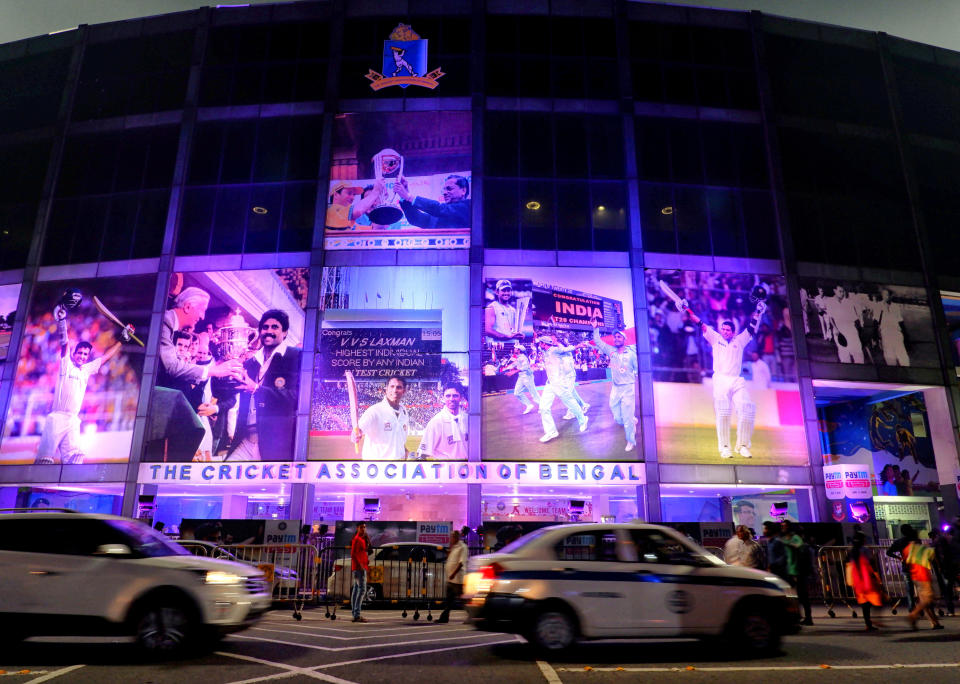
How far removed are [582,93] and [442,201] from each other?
7.80 meters

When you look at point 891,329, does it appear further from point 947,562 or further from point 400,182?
point 400,182

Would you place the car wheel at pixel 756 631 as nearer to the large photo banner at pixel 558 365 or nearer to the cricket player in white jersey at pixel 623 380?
the large photo banner at pixel 558 365

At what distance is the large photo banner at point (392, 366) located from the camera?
22641 millimetres

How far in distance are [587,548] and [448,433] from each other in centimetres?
1492

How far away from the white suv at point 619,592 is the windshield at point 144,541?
12.3ft

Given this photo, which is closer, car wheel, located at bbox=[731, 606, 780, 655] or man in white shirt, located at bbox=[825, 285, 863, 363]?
car wheel, located at bbox=[731, 606, 780, 655]

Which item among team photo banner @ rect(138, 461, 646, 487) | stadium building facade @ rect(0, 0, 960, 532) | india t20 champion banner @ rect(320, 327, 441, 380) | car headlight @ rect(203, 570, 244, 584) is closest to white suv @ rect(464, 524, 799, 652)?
car headlight @ rect(203, 570, 244, 584)

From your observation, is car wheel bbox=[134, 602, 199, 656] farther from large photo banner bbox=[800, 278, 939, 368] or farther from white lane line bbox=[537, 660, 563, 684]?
large photo banner bbox=[800, 278, 939, 368]

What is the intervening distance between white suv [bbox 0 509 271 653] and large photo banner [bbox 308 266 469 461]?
583 inches

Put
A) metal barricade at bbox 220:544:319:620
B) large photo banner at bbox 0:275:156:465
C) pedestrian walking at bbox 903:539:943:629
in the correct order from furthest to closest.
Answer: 1. large photo banner at bbox 0:275:156:465
2. metal barricade at bbox 220:544:319:620
3. pedestrian walking at bbox 903:539:943:629

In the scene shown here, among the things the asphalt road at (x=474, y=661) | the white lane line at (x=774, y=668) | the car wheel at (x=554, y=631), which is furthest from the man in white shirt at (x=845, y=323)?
the car wheel at (x=554, y=631)

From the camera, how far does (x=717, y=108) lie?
27.5 meters

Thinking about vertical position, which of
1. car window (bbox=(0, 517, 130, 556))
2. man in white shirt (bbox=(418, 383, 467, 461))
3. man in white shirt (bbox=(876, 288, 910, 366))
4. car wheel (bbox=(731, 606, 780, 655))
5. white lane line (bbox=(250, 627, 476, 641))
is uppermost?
man in white shirt (bbox=(876, 288, 910, 366))

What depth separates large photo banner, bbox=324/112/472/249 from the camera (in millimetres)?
24859
